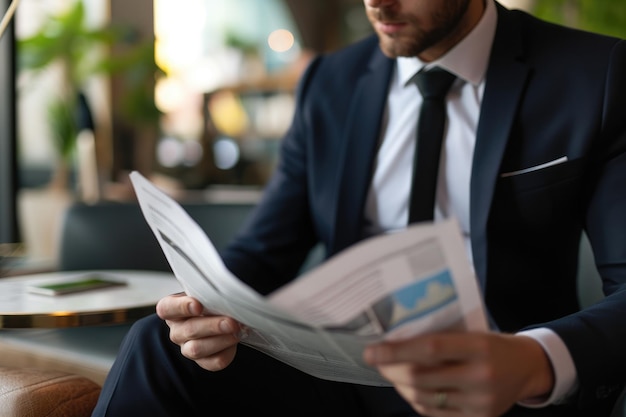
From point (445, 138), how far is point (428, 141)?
0.04 meters

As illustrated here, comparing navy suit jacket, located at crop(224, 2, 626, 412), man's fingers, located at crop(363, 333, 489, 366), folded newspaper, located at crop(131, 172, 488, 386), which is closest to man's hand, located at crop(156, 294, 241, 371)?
folded newspaper, located at crop(131, 172, 488, 386)

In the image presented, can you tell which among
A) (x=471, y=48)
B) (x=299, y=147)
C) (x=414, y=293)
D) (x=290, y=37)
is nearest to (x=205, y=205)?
(x=299, y=147)

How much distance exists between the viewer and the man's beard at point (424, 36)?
131 cm

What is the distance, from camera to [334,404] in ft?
3.64

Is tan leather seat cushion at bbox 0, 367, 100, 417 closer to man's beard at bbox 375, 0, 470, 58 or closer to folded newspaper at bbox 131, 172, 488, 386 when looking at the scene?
folded newspaper at bbox 131, 172, 488, 386

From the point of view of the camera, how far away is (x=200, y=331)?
0.88 meters

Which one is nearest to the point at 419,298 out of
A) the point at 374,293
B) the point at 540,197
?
the point at 374,293

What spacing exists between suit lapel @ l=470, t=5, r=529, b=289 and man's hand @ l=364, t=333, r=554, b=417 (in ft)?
1.78

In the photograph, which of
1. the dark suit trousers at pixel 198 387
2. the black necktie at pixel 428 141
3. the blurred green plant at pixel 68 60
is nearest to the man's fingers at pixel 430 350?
the dark suit trousers at pixel 198 387

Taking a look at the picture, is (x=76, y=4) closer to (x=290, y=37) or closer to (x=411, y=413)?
(x=411, y=413)

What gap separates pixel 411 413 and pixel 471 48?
2.29 ft

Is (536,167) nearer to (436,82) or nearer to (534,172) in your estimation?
(534,172)

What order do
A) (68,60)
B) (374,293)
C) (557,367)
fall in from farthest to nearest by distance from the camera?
(68,60) → (557,367) → (374,293)

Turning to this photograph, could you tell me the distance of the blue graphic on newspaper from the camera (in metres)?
0.65
